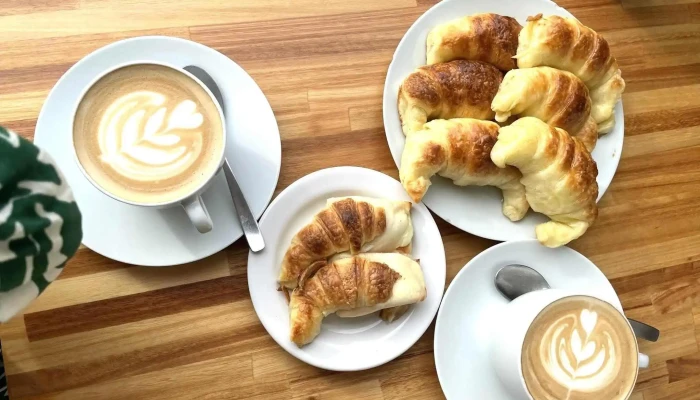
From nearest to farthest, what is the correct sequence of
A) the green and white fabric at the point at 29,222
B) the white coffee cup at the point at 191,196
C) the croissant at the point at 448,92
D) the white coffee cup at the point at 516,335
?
the green and white fabric at the point at 29,222 → the white coffee cup at the point at 191,196 → the white coffee cup at the point at 516,335 → the croissant at the point at 448,92

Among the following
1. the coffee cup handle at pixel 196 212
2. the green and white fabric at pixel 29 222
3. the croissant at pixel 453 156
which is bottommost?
the croissant at pixel 453 156

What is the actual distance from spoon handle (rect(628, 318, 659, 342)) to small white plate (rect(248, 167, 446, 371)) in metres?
0.43

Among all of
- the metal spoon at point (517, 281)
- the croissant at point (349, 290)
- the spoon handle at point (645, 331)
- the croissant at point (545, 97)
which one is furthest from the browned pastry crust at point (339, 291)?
the spoon handle at point (645, 331)

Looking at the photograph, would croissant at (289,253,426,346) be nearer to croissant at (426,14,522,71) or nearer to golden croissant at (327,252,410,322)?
golden croissant at (327,252,410,322)

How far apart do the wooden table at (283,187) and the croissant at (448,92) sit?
0.34 ft

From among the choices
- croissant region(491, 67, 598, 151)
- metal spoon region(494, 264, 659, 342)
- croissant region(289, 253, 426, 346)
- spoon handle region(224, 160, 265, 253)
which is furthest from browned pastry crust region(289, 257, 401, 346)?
croissant region(491, 67, 598, 151)

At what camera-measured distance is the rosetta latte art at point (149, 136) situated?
1.01 metres

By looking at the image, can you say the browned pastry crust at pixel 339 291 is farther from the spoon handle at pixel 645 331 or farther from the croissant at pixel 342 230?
the spoon handle at pixel 645 331

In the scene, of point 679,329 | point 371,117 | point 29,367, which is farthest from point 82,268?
point 679,329

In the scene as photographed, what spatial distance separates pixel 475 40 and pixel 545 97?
0.18 meters

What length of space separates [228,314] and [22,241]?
502 mm

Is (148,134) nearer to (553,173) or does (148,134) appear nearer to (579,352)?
(553,173)

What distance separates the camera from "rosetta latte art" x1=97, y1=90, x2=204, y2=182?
3.30 feet

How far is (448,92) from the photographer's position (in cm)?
123
